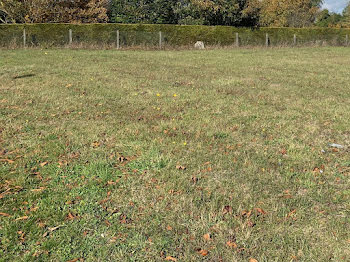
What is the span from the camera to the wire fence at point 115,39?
17438mm

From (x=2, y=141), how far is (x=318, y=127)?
4935mm

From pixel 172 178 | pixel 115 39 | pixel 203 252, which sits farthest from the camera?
pixel 115 39

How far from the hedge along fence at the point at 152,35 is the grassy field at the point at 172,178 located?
1330 cm

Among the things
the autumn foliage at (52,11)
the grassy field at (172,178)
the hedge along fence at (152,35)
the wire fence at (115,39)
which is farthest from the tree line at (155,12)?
the grassy field at (172,178)

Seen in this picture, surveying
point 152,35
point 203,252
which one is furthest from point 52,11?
point 203,252

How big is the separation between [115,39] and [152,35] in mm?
2636

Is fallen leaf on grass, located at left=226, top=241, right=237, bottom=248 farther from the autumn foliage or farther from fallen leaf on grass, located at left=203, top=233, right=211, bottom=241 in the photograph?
the autumn foliage

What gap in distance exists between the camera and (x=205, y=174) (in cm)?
329

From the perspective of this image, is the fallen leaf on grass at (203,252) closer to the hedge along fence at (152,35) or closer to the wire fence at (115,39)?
the wire fence at (115,39)

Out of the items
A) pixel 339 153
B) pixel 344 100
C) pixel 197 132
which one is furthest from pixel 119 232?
pixel 344 100

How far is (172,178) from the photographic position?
3.19 metres

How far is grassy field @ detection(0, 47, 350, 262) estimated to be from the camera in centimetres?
226

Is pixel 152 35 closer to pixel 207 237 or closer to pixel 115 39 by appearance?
pixel 115 39

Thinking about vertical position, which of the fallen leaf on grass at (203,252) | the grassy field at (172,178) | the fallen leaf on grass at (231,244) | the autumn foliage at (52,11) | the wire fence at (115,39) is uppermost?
the autumn foliage at (52,11)
